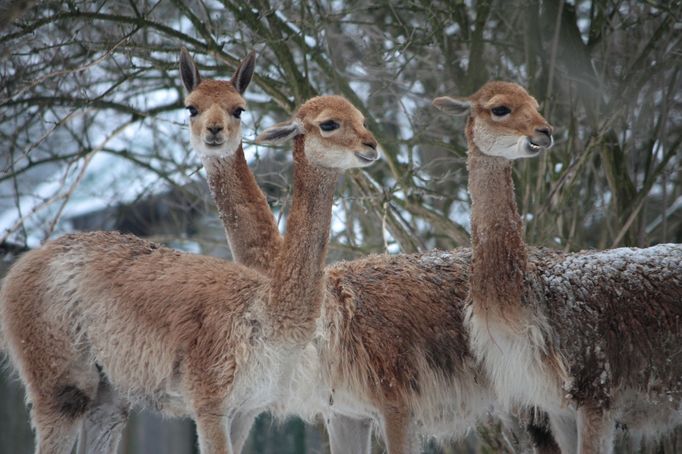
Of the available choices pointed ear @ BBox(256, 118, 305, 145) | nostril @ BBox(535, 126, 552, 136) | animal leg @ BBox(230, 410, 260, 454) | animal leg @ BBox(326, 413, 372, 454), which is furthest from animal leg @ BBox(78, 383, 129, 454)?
nostril @ BBox(535, 126, 552, 136)

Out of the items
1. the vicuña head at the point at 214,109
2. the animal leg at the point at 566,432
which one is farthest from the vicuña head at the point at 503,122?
the animal leg at the point at 566,432

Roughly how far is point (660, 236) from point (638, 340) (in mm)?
2810

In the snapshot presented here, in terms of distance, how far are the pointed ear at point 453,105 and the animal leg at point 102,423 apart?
2.50 meters

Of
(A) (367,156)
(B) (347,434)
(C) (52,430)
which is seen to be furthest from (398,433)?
(C) (52,430)

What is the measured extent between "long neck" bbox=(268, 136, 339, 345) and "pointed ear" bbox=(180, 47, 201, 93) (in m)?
1.42

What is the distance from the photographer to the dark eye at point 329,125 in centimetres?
508

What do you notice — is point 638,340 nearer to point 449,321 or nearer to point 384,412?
point 449,321

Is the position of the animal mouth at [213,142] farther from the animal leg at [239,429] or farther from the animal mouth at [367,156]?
the animal leg at [239,429]

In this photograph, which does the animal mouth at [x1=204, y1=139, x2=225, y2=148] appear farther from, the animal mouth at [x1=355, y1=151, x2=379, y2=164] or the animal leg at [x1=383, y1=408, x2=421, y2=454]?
the animal leg at [x1=383, y1=408, x2=421, y2=454]

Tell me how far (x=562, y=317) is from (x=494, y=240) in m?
0.55

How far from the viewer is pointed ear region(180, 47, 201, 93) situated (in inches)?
245

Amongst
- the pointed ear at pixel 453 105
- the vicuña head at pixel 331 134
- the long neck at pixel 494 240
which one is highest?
the pointed ear at pixel 453 105

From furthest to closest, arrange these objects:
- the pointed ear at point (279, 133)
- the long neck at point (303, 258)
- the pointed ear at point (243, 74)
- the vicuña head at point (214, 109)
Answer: the pointed ear at point (243, 74), the vicuña head at point (214, 109), the pointed ear at point (279, 133), the long neck at point (303, 258)

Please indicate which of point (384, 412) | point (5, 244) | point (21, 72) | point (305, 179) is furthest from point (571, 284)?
point (5, 244)
